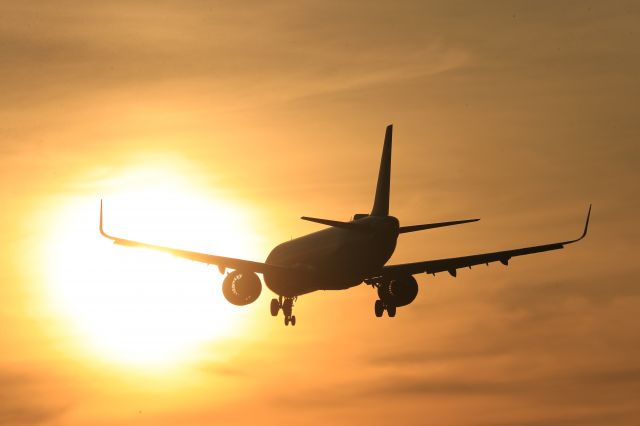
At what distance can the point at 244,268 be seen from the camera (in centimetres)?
10256

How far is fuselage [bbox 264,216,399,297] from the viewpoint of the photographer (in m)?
96.8

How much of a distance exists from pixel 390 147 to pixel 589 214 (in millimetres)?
16932

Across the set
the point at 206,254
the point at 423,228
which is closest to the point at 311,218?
the point at 423,228

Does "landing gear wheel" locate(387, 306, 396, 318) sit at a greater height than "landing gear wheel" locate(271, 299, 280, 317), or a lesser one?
lesser

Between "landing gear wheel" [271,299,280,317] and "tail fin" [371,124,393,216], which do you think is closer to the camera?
"tail fin" [371,124,393,216]

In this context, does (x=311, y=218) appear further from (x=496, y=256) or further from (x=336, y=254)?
(x=496, y=256)

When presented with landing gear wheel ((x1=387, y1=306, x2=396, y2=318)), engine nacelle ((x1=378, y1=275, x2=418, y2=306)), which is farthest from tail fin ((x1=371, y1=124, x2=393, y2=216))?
landing gear wheel ((x1=387, y1=306, x2=396, y2=318))

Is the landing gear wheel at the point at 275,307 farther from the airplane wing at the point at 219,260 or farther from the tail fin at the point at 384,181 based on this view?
the tail fin at the point at 384,181

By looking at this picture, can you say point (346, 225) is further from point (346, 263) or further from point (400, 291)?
point (400, 291)

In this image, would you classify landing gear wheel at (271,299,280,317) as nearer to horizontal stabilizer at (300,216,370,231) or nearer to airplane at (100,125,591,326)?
airplane at (100,125,591,326)

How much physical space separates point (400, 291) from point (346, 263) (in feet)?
23.5

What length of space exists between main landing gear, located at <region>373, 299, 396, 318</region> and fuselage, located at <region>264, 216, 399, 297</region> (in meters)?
5.59

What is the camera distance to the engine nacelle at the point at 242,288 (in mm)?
102312

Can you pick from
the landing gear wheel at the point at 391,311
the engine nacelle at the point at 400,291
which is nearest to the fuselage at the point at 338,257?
the engine nacelle at the point at 400,291
